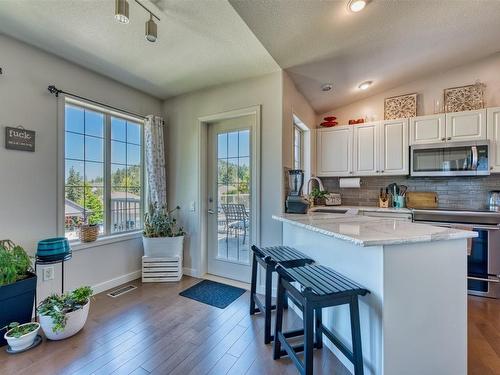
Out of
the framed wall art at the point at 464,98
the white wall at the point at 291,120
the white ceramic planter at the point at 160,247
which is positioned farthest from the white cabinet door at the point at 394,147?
the white ceramic planter at the point at 160,247

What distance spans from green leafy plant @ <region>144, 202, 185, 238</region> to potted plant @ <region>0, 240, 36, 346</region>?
4.37ft

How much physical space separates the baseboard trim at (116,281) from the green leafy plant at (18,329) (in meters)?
0.89

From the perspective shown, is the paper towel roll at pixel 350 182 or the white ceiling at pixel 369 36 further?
the paper towel roll at pixel 350 182

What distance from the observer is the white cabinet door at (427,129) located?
3.41 metres

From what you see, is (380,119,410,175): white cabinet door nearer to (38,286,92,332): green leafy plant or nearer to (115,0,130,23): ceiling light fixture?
(115,0,130,23): ceiling light fixture

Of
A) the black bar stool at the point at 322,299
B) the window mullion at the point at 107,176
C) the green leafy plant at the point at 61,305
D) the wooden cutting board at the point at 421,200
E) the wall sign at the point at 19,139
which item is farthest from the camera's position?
the wooden cutting board at the point at 421,200

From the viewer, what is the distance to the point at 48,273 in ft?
7.96

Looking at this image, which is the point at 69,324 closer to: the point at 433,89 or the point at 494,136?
the point at 494,136

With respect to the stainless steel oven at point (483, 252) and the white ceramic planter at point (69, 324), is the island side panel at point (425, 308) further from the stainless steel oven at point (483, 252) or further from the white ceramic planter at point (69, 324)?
the white ceramic planter at point (69, 324)

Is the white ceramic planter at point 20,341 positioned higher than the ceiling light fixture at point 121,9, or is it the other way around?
the ceiling light fixture at point 121,9

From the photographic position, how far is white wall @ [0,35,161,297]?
2.22 m

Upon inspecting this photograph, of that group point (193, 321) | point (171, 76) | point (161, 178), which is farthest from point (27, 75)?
point (193, 321)

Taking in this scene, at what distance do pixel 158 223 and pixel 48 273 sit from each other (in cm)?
123

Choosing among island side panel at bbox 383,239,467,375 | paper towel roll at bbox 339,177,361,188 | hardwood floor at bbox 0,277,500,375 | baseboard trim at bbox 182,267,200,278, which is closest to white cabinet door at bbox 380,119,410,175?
paper towel roll at bbox 339,177,361,188
